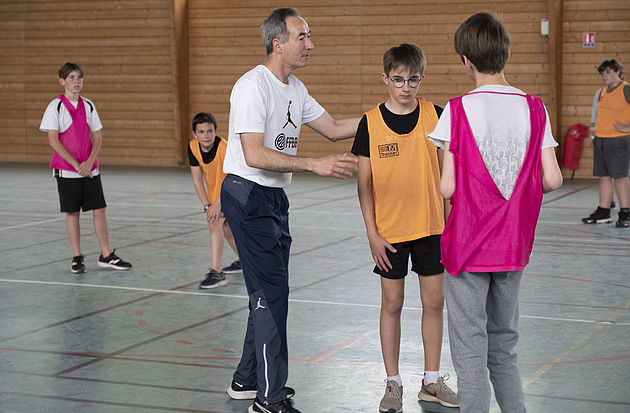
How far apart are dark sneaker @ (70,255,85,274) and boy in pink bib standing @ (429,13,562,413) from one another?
5.19 meters

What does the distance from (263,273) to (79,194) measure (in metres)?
4.35

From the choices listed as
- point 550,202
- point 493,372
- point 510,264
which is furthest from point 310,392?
point 550,202

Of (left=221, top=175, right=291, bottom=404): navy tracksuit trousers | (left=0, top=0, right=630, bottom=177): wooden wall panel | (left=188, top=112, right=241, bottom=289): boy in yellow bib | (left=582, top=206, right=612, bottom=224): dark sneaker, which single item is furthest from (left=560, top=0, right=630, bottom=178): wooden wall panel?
(left=221, top=175, right=291, bottom=404): navy tracksuit trousers

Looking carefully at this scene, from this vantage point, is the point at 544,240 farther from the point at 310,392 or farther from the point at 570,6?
the point at 570,6

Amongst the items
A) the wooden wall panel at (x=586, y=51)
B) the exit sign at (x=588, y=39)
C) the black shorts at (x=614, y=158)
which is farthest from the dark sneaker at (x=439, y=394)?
the exit sign at (x=588, y=39)

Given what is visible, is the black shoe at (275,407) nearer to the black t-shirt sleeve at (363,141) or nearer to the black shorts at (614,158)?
the black t-shirt sleeve at (363,141)

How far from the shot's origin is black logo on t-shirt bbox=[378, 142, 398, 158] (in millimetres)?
4293

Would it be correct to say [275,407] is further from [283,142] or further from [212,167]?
[212,167]

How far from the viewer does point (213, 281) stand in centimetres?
730

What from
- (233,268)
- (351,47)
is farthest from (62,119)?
(351,47)

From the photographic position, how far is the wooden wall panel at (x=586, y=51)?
15.4 m

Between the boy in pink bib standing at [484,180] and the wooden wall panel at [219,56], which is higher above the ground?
the wooden wall panel at [219,56]

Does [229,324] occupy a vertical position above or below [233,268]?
below

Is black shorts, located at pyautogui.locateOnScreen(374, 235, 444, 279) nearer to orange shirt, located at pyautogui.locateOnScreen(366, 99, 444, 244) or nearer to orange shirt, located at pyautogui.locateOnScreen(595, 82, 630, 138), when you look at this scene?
orange shirt, located at pyautogui.locateOnScreen(366, 99, 444, 244)
